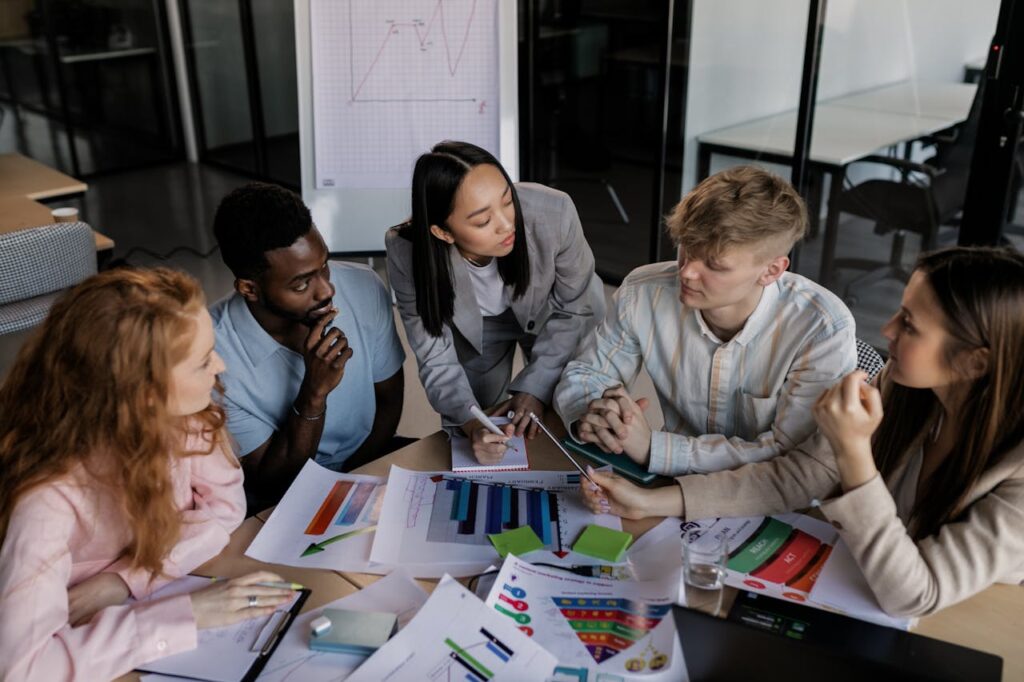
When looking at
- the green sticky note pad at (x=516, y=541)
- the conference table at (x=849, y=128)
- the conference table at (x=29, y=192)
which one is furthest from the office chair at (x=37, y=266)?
the conference table at (x=849, y=128)

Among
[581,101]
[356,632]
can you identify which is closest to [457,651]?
[356,632]

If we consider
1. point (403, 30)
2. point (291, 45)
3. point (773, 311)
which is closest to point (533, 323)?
point (773, 311)

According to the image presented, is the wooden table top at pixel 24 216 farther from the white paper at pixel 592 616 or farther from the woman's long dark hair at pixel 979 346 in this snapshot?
the woman's long dark hair at pixel 979 346

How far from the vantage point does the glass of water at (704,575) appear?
4.48ft

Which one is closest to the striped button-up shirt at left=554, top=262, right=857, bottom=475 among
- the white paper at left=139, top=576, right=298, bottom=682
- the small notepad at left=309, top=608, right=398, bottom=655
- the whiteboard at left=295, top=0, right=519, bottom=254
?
the small notepad at left=309, top=608, right=398, bottom=655

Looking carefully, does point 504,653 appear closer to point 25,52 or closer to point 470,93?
point 470,93

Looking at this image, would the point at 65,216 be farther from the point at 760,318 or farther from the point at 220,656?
the point at 760,318

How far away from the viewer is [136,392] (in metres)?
1.30

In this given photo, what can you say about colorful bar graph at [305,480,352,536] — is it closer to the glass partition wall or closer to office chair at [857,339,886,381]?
office chair at [857,339,886,381]

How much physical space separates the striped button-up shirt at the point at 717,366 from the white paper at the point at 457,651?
1.67 ft

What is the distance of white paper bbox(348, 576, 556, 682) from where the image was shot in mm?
1217

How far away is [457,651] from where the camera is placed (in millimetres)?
1250

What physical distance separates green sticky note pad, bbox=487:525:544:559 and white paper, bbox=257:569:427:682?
152mm

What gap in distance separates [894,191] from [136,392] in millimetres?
3040
